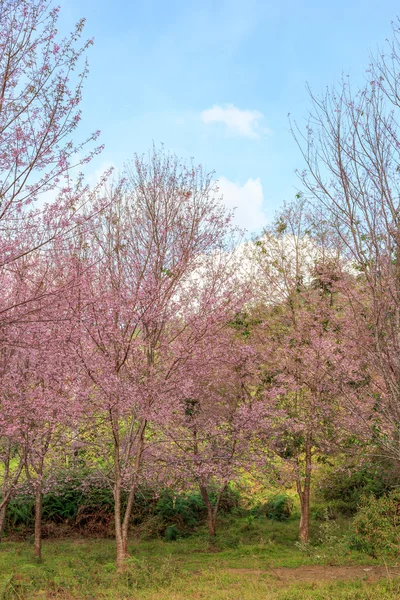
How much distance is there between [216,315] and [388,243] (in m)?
4.71

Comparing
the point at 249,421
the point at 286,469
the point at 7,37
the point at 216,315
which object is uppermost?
the point at 7,37

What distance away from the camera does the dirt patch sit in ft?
30.8

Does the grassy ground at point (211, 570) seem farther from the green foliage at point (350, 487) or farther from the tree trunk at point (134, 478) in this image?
the green foliage at point (350, 487)

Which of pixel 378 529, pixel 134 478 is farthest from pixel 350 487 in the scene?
pixel 134 478

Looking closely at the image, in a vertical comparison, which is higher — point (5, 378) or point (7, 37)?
point (7, 37)

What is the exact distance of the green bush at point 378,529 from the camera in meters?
10.1

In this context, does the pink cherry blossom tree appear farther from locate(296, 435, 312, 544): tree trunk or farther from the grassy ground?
locate(296, 435, 312, 544): tree trunk

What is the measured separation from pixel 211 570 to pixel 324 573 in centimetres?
224

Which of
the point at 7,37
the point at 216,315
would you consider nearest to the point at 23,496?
the point at 216,315

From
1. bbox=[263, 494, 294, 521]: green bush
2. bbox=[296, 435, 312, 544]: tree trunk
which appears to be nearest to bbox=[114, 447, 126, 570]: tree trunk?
bbox=[296, 435, 312, 544]: tree trunk

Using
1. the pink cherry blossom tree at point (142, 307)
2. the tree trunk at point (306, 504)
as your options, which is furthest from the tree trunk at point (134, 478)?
the tree trunk at point (306, 504)

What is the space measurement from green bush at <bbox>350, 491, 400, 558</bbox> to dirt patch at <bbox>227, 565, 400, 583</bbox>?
382mm

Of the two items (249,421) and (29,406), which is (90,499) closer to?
(249,421)

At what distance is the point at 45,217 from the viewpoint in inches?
285
